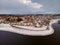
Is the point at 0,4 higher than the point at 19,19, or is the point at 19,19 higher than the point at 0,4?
the point at 0,4

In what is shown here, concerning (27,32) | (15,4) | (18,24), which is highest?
(15,4)

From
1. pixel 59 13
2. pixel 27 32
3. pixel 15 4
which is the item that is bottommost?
pixel 27 32

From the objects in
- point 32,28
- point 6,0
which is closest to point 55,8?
point 32,28

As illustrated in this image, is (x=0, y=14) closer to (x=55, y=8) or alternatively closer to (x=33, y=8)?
(x=33, y=8)

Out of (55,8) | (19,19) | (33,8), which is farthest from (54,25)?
(19,19)

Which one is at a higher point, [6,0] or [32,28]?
[6,0]

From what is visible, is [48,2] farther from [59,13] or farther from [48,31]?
[48,31]
